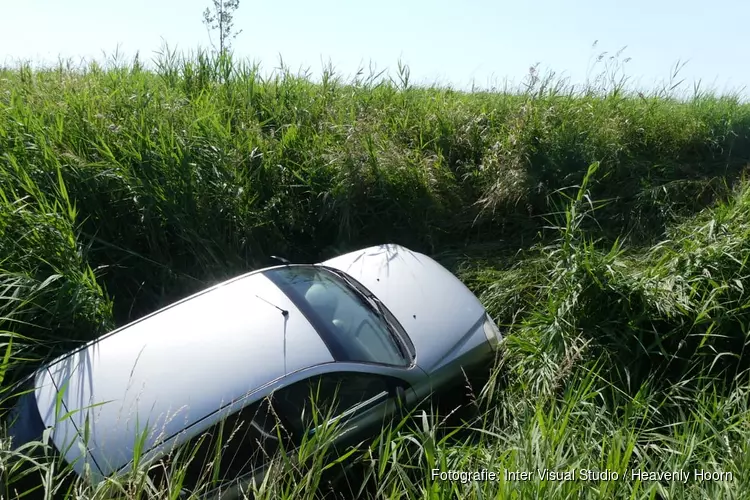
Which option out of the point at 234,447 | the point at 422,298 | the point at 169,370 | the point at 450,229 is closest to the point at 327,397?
the point at 234,447

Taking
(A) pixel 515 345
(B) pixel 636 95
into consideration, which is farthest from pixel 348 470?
(B) pixel 636 95

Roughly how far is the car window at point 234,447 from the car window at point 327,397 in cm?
9

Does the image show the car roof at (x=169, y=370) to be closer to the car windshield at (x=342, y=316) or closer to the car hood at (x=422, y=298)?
the car windshield at (x=342, y=316)

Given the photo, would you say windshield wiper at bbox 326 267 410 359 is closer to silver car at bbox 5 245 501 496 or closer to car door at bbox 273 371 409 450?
silver car at bbox 5 245 501 496

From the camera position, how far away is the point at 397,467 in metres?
2.60

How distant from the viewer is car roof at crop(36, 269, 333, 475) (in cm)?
258

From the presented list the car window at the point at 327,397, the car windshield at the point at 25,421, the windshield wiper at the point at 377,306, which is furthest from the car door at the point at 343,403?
the car windshield at the point at 25,421

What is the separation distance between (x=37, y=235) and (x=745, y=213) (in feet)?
18.5

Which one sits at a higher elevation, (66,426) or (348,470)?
(66,426)

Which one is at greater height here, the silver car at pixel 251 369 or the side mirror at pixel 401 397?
the silver car at pixel 251 369

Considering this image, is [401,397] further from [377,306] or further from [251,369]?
[251,369]

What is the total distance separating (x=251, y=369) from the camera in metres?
2.90

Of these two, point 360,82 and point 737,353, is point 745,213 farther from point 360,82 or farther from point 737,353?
→ point 360,82

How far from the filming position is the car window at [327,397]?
111 inches
